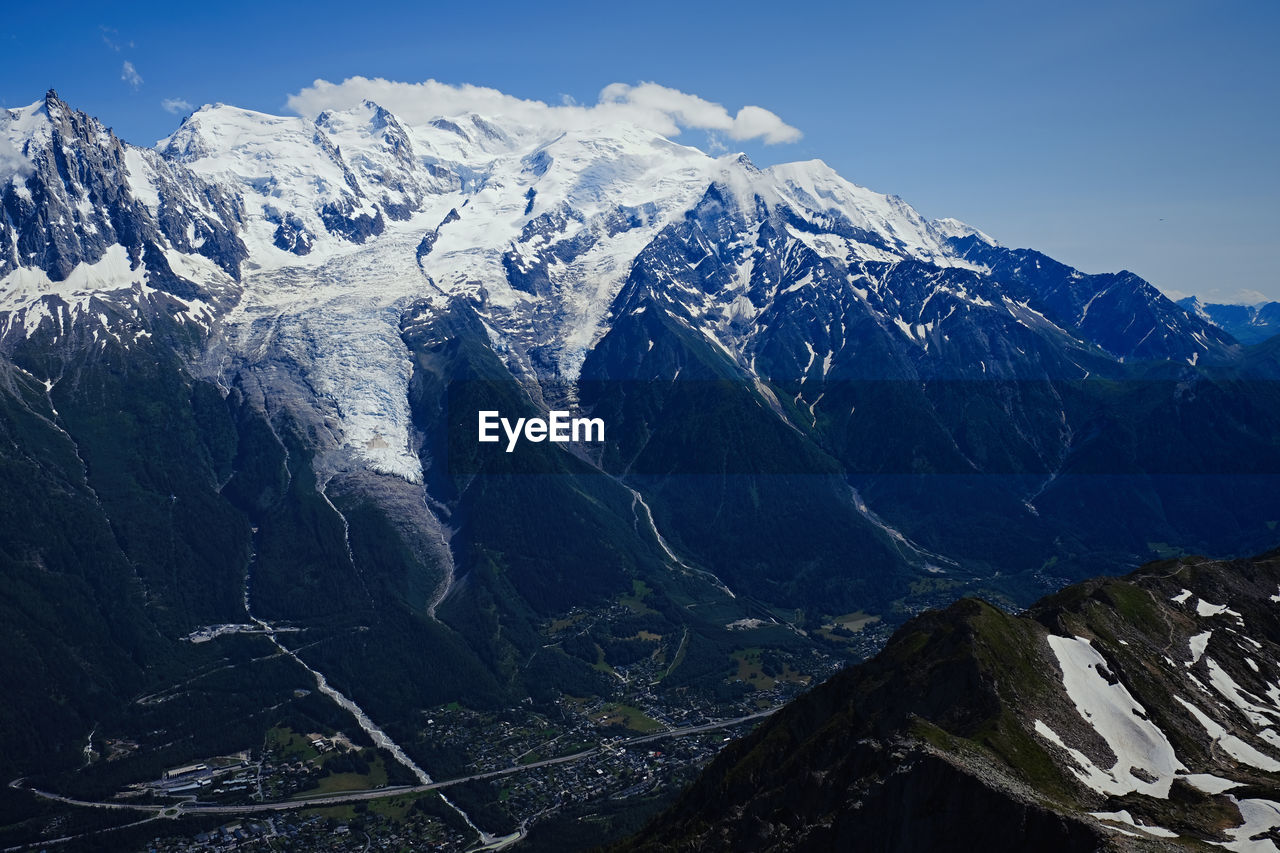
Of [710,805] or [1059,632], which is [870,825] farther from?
[1059,632]

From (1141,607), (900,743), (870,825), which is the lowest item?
(870,825)

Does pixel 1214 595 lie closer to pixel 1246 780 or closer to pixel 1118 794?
pixel 1246 780

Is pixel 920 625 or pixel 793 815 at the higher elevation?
pixel 920 625

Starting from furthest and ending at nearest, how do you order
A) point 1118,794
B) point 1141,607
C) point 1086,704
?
point 1141,607 → point 1086,704 → point 1118,794

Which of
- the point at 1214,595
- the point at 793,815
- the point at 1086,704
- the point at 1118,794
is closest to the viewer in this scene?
the point at 1118,794

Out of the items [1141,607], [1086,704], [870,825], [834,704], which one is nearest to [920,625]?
[834,704]

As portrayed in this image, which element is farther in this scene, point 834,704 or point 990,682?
point 834,704
